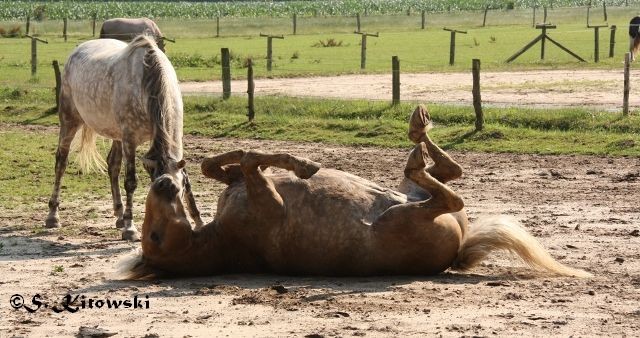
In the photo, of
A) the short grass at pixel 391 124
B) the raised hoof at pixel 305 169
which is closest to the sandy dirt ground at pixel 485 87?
the short grass at pixel 391 124

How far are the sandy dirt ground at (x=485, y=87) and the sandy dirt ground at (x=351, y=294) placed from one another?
11.5 m

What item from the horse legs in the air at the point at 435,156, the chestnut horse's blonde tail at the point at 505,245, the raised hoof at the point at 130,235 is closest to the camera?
the chestnut horse's blonde tail at the point at 505,245

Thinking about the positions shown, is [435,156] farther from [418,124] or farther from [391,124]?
[391,124]

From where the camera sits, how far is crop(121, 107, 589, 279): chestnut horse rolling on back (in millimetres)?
7934

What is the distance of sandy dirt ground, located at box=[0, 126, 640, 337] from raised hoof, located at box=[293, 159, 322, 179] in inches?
31.0

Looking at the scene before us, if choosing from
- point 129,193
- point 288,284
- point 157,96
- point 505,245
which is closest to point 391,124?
point 129,193

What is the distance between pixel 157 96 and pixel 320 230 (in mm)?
2958

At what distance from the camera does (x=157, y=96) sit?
1030 centimetres

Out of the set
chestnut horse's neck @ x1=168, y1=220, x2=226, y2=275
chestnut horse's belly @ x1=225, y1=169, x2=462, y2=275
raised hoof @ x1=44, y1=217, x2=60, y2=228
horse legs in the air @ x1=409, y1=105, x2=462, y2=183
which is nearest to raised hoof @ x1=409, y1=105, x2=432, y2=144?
horse legs in the air @ x1=409, y1=105, x2=462, y2=183

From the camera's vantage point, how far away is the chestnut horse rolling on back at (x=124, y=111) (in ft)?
32.7

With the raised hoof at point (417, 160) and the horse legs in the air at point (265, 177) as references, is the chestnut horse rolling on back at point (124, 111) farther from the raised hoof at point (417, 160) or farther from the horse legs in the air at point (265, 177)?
the raised hoof at point (417, 160)

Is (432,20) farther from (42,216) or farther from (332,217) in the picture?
(332,217)

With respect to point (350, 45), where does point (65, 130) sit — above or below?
above

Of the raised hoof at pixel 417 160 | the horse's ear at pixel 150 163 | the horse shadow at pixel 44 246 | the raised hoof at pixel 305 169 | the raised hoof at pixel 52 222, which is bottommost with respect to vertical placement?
the raised hoof at pixel 52 222
